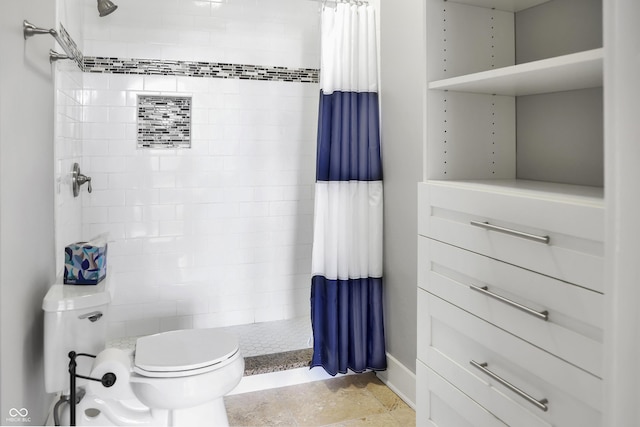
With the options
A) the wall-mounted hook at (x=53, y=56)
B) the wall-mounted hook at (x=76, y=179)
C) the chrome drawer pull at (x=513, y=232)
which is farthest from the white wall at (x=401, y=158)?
the wall-mounted hook at (x=76, y=179)

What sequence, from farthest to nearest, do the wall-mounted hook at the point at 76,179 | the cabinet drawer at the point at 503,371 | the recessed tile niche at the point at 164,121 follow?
the recessed tile niche at the point at 164,121
the wall-mounted hook at the point at 76,179
the cabinet drawer at the point at 503,371

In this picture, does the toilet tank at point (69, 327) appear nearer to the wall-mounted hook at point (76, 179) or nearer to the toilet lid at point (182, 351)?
the toilet lid at point (182, 351)

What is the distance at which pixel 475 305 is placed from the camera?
1281 mm

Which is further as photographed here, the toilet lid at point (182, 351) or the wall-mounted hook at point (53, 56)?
the wall-mounted hook at point (53, 56)

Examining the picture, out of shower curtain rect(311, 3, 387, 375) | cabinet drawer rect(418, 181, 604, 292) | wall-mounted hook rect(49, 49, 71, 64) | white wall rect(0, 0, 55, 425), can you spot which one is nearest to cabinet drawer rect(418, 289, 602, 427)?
cabinet drawer rect(418, 181, 604, 292)

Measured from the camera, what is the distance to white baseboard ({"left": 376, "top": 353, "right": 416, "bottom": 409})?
2346 millimetres

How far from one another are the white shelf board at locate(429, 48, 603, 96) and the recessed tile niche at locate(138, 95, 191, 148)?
79.0 inches

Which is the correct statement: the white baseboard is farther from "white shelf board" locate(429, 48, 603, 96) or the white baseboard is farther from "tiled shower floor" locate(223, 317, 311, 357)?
"white shelf board" locate(429, 48, 603, 96)

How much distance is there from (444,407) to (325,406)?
3.43 feet

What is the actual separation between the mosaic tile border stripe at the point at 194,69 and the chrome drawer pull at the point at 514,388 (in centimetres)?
245

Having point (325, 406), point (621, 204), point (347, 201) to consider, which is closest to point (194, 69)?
point (347, 201)

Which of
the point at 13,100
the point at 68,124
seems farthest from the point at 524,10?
the point at 68,124

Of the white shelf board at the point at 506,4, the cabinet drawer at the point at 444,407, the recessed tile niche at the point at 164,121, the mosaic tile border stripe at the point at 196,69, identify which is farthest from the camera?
the recessed tile niche at the point at 164,121

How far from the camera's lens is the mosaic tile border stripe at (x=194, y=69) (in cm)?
286
